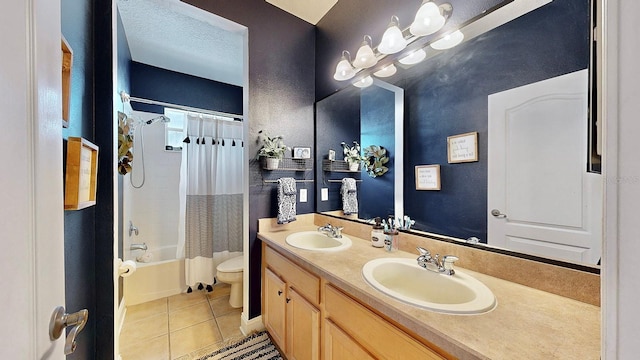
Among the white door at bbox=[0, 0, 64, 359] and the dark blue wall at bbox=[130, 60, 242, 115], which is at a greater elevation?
the dark blue wall at bbox=[130, 60, 242, 115]

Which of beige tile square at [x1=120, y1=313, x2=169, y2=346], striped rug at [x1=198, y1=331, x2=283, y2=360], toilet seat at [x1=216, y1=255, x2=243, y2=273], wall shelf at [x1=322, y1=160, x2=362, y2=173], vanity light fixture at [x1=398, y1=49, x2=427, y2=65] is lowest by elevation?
beige tile square at [x1=120, y1=313, x2=169, y2=346]

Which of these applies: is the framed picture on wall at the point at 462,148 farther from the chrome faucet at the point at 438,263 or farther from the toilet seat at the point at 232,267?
the toilet seat at the point at 232,267

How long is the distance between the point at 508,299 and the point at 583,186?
53 centimetres

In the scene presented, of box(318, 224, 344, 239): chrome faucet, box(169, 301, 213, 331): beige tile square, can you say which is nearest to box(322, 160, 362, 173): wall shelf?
box(318, 224, 344, 239): chrome faucet

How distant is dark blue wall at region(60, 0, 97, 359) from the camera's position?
3.06 feet

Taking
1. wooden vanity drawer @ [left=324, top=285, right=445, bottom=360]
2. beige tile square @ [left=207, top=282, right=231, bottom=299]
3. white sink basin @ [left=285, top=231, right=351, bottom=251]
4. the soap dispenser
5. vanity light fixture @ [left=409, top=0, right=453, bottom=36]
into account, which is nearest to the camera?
wooden vanity drawer @ [left=324, top=285, right=445, bottom=360]

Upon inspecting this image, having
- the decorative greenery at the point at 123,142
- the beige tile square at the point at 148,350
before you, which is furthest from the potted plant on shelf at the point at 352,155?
the beige tile square at the point at 148,350

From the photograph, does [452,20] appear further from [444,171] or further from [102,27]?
[102,27]

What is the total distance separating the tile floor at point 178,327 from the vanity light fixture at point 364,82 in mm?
→ 2225

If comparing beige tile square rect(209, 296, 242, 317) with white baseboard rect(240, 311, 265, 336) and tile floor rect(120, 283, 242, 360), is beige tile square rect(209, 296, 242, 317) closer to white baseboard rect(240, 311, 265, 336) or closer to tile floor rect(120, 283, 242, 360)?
tile floor rect(120, 283, 242, 360)

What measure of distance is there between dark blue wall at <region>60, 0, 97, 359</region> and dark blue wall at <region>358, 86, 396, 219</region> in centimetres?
167

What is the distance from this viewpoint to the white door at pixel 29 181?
363mm

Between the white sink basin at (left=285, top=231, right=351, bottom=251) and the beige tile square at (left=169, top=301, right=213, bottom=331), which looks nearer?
the white sink basin at (left=285, top=231, right=351, bottom=251)

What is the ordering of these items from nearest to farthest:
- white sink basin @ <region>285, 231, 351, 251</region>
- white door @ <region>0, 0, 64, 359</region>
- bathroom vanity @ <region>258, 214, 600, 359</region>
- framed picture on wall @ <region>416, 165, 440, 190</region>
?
white door @ <region>0, 0, 64, 359</region> < bathroom vanity @ <region>258, 214, 600, 359</region> < framed picture on wall @ <region>416, 165, 440, 190</region> < white sink basin @ <region>285, 231, 351, 251</region>
